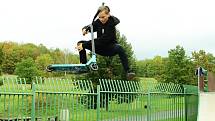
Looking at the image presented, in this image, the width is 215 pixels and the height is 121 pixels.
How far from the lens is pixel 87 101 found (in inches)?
360

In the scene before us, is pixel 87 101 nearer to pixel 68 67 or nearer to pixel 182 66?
pixel 68 67

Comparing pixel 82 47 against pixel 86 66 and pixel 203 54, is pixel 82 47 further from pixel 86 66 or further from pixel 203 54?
pixel 203 54

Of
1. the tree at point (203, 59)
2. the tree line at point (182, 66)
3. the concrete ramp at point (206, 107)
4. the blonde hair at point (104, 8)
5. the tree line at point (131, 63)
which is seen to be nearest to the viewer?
the blonde hair at point (104, 8)

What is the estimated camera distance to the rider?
6.47 metres

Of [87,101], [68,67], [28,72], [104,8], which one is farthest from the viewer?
[28,72]

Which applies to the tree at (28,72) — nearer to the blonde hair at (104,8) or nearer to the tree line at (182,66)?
the blonde hair at (104,8)

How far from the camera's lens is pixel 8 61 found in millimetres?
8664

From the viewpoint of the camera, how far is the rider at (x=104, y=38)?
21.2 ft

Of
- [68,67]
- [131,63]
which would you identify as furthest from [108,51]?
[131,63]

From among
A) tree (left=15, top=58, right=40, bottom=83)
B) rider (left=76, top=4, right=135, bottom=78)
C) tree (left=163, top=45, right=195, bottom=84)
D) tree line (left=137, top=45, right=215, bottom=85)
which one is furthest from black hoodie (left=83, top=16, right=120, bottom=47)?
tree (left=163, top=45, right=195, bottom=84)

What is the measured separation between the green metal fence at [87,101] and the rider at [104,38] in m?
1.40

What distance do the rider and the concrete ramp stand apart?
318 inches

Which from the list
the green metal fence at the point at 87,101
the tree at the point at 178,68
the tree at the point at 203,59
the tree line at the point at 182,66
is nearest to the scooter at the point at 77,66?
the green metal fence at the point at 87,101

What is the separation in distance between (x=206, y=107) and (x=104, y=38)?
8785mm
